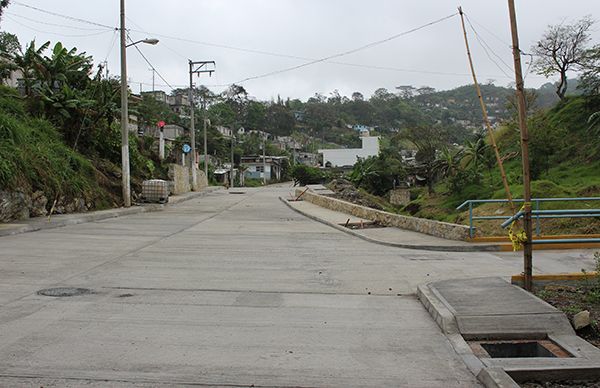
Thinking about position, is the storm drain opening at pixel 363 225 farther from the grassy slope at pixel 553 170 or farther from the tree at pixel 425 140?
the tree at pixel 425 140

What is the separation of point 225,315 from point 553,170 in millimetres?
31084

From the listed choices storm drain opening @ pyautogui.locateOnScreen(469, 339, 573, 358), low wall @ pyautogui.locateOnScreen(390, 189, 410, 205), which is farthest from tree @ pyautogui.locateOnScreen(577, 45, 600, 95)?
storm drain opening @ pyautogui.locateOnScreen(469, 339, 573, 358)

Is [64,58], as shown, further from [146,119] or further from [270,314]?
[146,119]

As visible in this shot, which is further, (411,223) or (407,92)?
(407,92)

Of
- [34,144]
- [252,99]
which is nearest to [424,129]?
[34,144]

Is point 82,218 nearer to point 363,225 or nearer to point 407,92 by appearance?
point 363,225

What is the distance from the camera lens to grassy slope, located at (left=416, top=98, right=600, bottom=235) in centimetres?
2547

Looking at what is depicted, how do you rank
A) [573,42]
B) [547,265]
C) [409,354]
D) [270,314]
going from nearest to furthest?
[409,354]
[270,314]
[547,265]
[573,42]

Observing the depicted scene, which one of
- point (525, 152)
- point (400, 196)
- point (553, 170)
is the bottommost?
point (400, 196)

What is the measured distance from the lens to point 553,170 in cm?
3306

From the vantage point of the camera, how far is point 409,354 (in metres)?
5.74

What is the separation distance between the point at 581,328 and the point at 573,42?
3929 cm

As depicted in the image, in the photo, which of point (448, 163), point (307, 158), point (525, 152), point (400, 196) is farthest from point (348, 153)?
point (525, 152)

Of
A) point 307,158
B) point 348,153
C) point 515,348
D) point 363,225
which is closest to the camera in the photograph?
point 515,348
